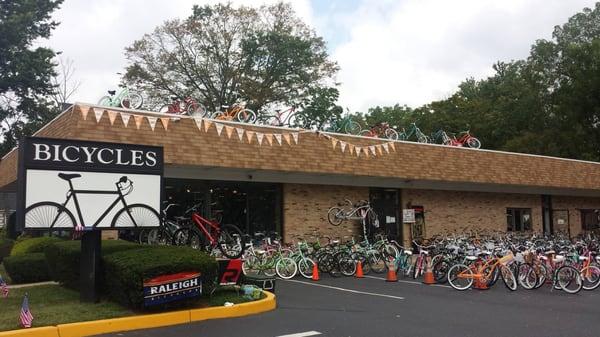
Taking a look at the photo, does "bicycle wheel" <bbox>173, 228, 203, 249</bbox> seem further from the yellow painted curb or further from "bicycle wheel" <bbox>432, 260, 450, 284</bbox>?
the yellow painted curb

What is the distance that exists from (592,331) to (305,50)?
104ft

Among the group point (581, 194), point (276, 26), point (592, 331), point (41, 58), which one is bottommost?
point (592, 331)

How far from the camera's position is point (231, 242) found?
1440 centimetres

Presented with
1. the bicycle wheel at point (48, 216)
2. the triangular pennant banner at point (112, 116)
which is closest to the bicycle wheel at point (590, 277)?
the bicycle wheel at point (48, 216)

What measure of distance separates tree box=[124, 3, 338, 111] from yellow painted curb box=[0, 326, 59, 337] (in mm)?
29397

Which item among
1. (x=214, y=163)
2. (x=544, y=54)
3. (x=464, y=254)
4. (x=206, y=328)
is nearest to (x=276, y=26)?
(x=544, y=54)

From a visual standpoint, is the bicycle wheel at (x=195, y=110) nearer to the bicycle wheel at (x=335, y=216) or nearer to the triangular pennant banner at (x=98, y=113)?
the triangular pennant banner at (x=98, y=113)

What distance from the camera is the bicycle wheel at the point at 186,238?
13.8 metres

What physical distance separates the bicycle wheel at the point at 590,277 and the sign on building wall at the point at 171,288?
8748mm

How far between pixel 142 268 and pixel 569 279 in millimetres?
9195

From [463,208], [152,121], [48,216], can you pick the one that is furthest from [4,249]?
[463,208]

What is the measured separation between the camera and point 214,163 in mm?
16031

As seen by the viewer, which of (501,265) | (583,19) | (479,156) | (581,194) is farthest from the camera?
(583,19)

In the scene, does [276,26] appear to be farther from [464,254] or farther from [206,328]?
[206,328]
